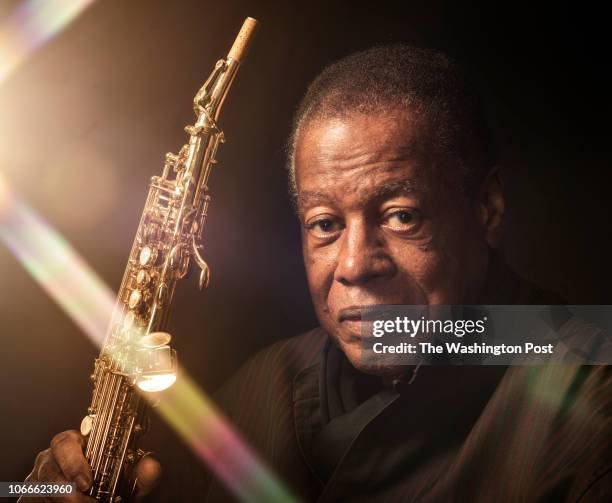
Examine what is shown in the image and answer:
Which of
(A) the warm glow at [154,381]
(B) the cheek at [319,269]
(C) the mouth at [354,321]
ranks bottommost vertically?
(A) the warm glow at [154,381]

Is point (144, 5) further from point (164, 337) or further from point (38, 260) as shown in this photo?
point (164, 337)

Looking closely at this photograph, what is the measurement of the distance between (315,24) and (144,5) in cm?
63

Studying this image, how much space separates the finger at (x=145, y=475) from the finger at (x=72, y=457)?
15 cm

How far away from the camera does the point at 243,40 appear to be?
6.44ft

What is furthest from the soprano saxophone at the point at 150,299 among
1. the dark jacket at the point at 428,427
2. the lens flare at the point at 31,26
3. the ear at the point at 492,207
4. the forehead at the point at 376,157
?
the ear at the point at 492,207

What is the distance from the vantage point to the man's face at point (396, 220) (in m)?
1.71

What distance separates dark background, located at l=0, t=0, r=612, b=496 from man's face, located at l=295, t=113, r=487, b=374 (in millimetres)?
222

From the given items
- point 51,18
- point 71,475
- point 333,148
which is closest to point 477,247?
point 333,148

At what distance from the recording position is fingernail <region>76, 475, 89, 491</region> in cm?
174

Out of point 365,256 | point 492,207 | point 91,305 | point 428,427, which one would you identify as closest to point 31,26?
point 91,305

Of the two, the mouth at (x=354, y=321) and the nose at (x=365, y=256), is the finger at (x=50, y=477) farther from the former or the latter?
the nose at (x=365, y=256)

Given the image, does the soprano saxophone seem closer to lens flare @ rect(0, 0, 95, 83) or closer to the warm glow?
the warm glow

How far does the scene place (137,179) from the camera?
6.52 ft

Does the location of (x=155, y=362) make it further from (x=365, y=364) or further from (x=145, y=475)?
(x=365, y=364)
